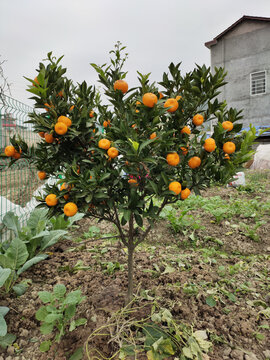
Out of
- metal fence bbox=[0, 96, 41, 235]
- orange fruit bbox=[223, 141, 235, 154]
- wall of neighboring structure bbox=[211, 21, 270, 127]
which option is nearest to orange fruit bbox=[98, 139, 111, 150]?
orange fruit bbox=[223, 141, 235, 154]

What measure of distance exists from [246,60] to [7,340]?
55.8 feet

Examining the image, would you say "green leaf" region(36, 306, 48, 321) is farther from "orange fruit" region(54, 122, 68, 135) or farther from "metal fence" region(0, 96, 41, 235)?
"metal fence" region(0, 96, 41, 235)

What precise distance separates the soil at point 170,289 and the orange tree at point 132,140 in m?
0.72

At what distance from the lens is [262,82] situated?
14438mm

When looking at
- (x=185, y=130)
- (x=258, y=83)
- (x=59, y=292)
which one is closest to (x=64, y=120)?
(x=185, y=130)

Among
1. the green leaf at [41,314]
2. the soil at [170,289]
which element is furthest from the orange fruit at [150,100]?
the green leaf at [41,314]

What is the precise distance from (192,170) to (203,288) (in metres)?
1.29

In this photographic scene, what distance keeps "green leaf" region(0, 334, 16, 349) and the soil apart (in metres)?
0.04

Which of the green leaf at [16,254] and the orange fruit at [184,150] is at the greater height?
the orange fruit at [184,150]

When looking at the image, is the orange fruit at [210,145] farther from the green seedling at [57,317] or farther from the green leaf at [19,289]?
the green leaf at [19,289]

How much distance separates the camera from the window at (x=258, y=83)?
14.4m

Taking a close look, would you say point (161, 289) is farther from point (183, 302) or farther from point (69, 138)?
point (69, 138)

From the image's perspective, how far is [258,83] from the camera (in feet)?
47.9

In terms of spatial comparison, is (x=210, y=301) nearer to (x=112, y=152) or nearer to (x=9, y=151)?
(x=112, y=152)
